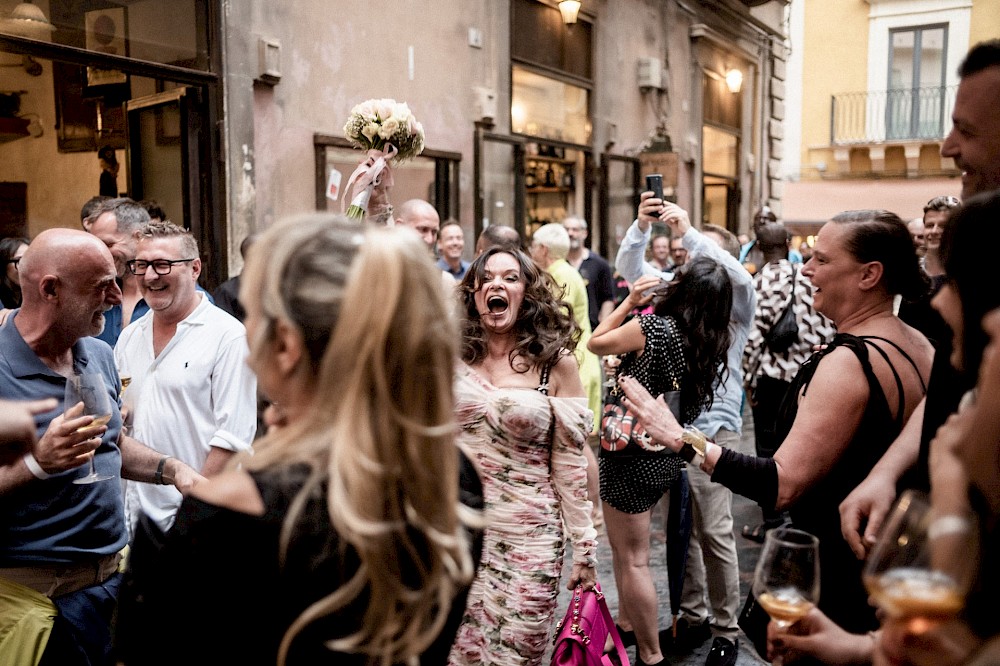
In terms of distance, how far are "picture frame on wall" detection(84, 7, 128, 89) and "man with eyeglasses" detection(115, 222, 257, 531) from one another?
4.14 m

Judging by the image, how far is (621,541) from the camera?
4094 millimetres

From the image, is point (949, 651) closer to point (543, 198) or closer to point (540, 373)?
point (540, 373)

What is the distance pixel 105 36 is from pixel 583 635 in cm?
608

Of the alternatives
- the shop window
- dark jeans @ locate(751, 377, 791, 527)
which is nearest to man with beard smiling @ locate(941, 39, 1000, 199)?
dark jeans @ locate(751, 377, 791, 527)

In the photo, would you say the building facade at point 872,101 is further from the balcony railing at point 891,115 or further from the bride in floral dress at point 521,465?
the bride in floral dress at point 521,465

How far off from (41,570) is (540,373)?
6.13 feet

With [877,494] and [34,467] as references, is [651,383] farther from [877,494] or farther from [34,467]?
[34,467]

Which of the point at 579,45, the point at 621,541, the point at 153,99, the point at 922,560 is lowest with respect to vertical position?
the point at 621,541

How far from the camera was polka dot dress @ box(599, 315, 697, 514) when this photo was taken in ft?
13.1

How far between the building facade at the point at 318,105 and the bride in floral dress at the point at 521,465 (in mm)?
3051

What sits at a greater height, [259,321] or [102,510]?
[259,321]

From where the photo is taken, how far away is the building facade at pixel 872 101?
21.3m

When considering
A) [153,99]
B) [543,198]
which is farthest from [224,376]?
[543,198]

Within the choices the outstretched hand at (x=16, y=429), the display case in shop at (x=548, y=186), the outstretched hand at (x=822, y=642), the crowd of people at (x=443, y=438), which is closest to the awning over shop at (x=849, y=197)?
the display case in shop at (x=548, y=186)
